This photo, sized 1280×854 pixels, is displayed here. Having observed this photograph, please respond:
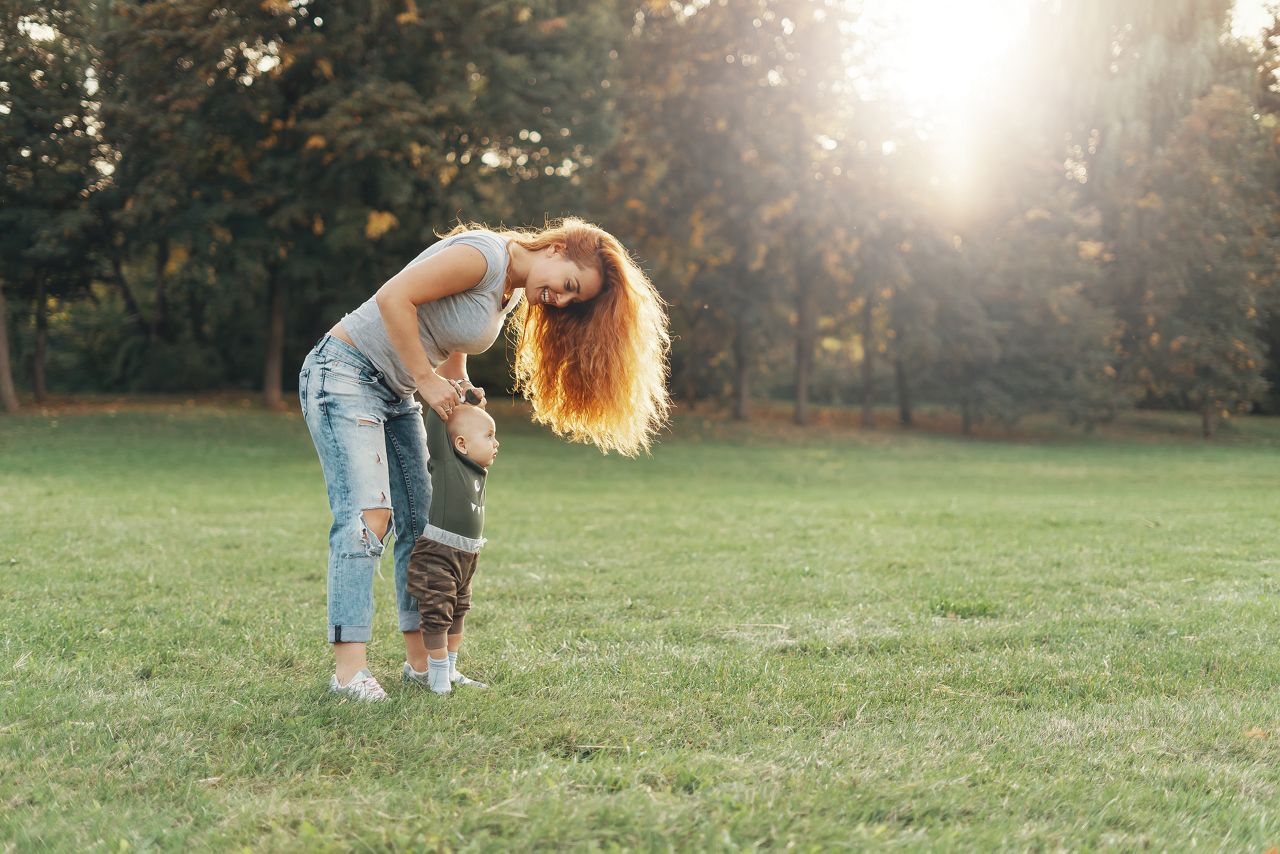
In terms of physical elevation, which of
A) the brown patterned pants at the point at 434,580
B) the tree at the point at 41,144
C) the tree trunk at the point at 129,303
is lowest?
the brown patterned pants at the point at 434,580

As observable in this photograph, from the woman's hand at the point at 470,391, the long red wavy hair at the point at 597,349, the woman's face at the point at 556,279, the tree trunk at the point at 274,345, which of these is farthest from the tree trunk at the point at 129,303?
the woman's face at the point at 556,279

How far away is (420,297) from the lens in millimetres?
3947

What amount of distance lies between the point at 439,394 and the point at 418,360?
0.15m

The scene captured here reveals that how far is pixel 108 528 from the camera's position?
30.9ft

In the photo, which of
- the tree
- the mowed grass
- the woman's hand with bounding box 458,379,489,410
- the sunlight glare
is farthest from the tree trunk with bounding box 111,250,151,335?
the woman's hand with bounding box 458,379,489,410

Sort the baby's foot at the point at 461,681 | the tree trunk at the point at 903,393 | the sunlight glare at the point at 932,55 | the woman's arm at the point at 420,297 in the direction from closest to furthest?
the woman's arm at the point at 420,297, the baby's foot at the point at 461,681, the sunlight glare at the point at 932,55, the tree trunk at the point at 903,393

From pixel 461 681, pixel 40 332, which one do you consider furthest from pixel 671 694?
pixel 40 332

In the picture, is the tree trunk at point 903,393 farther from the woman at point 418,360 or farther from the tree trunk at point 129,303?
the woman at point 418,360

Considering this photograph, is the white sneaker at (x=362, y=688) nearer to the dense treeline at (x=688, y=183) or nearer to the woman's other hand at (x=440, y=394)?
the woman's other hand at (x=440, y=394)

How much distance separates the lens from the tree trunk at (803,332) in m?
28.4

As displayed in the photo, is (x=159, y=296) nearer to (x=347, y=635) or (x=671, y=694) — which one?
(x=347, y=635)

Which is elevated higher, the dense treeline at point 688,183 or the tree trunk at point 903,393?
the dense treeline at point 688,183

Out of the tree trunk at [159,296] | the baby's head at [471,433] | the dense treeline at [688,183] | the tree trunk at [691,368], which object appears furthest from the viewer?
the tree trunk at [159,296]

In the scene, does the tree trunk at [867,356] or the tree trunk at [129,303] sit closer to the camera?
the tree trunk at [129,303]
